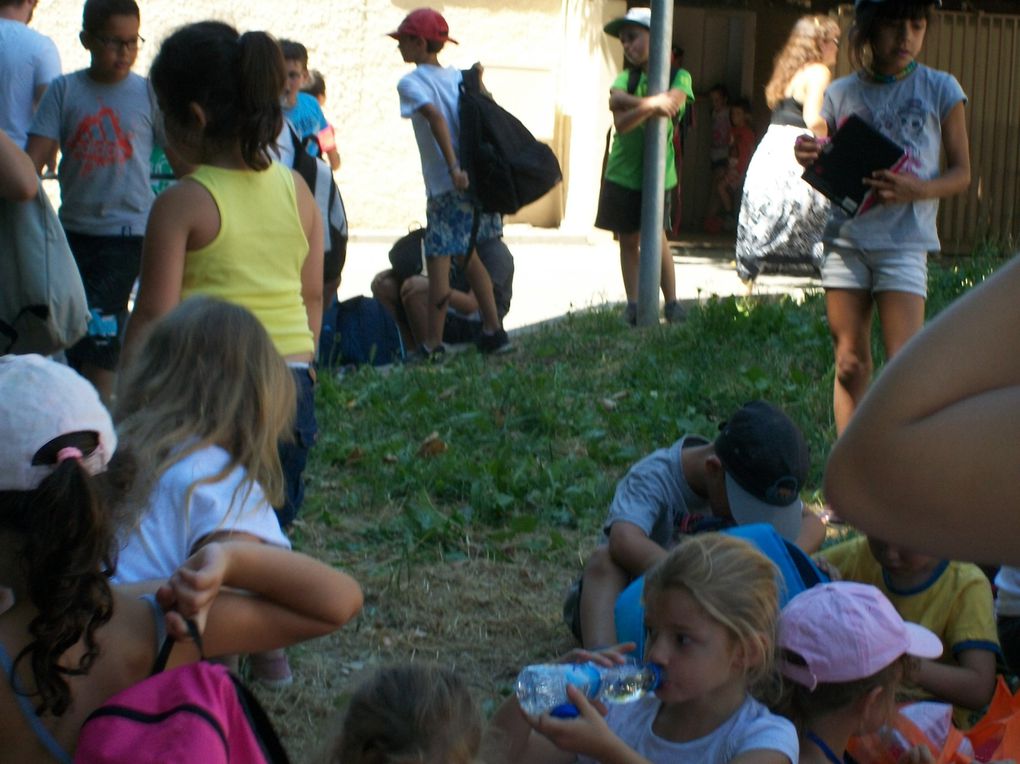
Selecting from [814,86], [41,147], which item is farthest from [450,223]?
[41,147]

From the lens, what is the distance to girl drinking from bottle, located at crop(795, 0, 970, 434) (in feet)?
16.4

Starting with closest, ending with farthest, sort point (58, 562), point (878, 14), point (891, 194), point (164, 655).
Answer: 1. point (58, 562)
2. point (164, 655)
3. point (878, 14)
4. point (891, 194)

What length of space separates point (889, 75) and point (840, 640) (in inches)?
115

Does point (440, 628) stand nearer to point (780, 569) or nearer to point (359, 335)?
point (780, 569)

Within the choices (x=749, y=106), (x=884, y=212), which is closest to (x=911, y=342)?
(x=884, y=212)

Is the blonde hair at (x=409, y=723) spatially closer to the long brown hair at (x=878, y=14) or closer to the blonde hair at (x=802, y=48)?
the long brown hair at (x=878, y=14)

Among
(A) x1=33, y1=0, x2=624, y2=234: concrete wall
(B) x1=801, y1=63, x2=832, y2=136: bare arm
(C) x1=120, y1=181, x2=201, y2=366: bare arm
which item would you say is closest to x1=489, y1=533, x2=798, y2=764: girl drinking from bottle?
(C) x1=120, y1=181, x2=201, y2=366: bare arm

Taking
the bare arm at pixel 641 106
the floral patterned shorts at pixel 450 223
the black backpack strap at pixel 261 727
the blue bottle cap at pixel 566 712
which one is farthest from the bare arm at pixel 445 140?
the black backpack strap at pixel 261 727

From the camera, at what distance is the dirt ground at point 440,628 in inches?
139

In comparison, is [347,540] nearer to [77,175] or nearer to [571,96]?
[77,175]

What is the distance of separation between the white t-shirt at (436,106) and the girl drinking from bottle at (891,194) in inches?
115

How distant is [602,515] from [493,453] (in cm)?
82

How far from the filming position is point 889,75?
16.6 ft

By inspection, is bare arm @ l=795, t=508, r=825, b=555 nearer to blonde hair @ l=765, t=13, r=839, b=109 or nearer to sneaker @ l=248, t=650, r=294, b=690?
sneaker @ l=248, t=650, r=294, b=690
